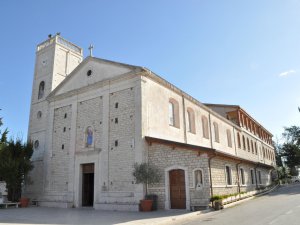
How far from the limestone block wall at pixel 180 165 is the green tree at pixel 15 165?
11.1 meters

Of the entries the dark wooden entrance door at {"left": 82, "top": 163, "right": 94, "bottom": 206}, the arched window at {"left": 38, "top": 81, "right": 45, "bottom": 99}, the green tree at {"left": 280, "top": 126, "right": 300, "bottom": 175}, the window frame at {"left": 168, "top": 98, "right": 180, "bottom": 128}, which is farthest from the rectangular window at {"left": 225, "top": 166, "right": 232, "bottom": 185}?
the green tree at {"left": 280, "top": 126, "right": 300, "bottom": 175}

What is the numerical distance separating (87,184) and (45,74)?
40.2ft

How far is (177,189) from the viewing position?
1579cm

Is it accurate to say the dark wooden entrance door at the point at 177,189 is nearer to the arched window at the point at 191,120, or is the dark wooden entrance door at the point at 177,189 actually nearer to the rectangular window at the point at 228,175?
the rectangular window at the point at 228,175

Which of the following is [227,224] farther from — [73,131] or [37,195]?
[37,195]

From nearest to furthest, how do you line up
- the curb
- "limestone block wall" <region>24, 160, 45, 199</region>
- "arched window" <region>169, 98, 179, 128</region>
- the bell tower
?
the curb < "arched window" <region>169, 98, 179, 128</region> < "limestone block wall" <region>24, 160, 45, 199</region> < the bell tower

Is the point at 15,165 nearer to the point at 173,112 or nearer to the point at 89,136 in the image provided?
the point at 89,136

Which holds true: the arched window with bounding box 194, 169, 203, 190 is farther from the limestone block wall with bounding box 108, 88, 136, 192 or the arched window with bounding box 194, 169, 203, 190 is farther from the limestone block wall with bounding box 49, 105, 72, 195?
the limestone block wall with bounding box 49, 105, 72, 195

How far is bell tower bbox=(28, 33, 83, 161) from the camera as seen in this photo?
81.2 feet

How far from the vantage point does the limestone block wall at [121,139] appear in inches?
681

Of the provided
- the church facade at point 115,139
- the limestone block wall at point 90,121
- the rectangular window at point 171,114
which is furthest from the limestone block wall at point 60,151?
the rectangular window at point 171,114

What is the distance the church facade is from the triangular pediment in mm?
81

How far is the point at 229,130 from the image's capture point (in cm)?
3347

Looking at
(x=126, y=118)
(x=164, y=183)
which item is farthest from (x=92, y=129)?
(x=164, y=183)
